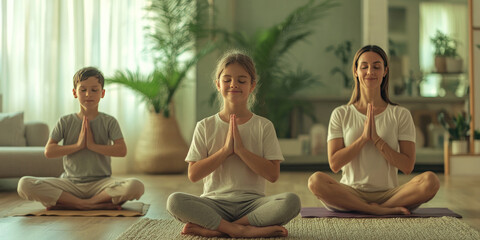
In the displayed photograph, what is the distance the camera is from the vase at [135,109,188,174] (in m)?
5.64

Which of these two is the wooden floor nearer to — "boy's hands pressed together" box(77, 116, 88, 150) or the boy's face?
"boy's hands pressed together" box(77, 116, 88, 150)

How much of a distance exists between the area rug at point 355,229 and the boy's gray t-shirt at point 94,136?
564mm

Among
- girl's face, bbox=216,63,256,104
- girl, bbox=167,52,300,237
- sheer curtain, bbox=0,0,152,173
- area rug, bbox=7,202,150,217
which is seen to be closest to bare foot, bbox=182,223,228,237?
girl, bbox=167,52,300,237

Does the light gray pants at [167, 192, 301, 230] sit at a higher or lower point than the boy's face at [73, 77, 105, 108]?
lower

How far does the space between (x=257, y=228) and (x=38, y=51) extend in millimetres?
4234

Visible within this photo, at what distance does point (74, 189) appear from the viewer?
3.23 meters

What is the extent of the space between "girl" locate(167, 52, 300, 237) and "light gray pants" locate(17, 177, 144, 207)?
2.42 feet

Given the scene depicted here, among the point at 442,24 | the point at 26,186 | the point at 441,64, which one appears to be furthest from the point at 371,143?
the point at 442,24

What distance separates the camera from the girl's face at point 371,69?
2.97m

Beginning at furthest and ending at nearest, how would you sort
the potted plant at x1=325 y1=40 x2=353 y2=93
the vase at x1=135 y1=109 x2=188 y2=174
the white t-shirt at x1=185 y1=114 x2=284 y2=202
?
the potted plant at x1=325 y1=40 x2=353 y2=93, the vase at x1=135 y1=109 x2=188 y2=174, the white t-shirt at x1=185 y1=114 x2=284 y2=202

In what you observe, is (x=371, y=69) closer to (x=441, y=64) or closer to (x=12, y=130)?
(x=12, y=130)

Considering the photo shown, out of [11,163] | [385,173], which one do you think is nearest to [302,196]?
[385,173]

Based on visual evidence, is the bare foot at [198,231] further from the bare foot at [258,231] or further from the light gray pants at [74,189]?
the light gray pants at [74,189]

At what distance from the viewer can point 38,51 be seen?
5.97m
